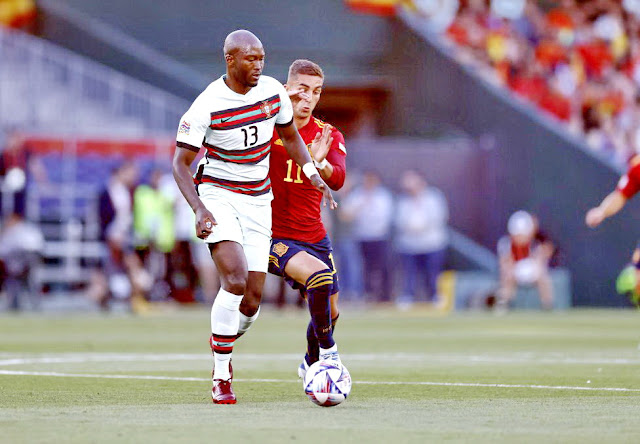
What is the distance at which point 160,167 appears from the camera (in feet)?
84.0

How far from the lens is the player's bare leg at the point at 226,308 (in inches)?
349

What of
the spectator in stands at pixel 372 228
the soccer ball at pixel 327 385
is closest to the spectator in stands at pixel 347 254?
the spectator in stands at pixel 372 228

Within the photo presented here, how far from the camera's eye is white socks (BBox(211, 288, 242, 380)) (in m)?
8.97

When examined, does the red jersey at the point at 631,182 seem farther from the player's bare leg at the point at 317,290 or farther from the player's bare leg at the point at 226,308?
the player's bare leg at the point at 226,308

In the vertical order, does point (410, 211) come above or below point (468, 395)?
above

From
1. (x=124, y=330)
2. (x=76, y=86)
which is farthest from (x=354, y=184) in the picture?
(x=124, y=330)

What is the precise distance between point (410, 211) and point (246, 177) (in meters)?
16.0

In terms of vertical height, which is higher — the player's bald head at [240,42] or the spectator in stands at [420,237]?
the player's bald head at [240,42]

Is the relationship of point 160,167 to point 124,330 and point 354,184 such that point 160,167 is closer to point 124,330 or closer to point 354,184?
point 354,184

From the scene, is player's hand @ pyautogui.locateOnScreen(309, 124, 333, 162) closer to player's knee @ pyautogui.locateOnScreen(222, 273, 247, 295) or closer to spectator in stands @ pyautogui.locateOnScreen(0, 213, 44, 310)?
player's knee @ pyautogui.locateOnScreen(222, 273, 247, 295)

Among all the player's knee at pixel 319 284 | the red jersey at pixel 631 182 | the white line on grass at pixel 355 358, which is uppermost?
the red jersey at pixel 631 182

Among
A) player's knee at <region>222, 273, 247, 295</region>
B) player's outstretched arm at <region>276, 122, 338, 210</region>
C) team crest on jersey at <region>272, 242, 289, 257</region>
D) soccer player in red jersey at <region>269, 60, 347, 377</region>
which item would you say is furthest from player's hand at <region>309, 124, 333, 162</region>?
player's knee at <region>222, 273, 247, 295</region>

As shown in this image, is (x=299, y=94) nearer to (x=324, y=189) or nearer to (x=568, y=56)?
(x=324, y=189)

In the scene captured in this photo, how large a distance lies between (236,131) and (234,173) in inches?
10.9
